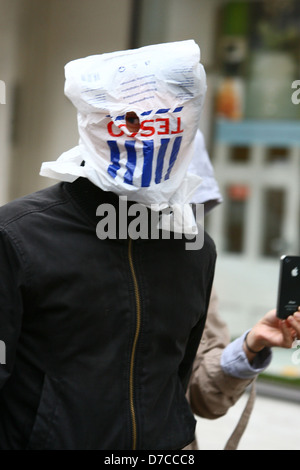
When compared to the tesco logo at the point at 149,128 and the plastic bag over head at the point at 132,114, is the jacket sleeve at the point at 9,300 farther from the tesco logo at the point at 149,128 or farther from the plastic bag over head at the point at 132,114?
the tesco logo at the point at 149,128

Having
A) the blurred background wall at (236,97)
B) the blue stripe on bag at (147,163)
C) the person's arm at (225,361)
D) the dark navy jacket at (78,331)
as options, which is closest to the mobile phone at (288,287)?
the person's arm at (225,361)

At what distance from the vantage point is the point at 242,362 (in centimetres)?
251

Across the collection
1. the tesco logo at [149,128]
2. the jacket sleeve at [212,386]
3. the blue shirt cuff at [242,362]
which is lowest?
the jacket sleeve at [212,386]

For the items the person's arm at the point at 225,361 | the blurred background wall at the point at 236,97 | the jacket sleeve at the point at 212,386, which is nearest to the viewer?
the person's arm at the point at 225,361

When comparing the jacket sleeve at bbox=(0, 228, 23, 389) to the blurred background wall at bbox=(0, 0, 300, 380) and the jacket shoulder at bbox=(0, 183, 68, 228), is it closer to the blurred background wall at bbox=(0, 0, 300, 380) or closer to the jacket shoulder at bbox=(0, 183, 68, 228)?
the jacket shoulder at bbox=(0, 183, 68, 228)

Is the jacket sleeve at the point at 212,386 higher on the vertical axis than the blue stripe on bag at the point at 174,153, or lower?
lower

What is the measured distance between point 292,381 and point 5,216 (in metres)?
5.16

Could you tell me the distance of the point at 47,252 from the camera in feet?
6.20

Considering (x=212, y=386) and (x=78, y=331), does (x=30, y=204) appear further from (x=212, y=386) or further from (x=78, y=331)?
(x=212, y=386)

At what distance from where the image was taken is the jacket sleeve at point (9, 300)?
1832 mm

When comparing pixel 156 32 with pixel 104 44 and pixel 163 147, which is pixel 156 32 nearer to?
pixel 104 44

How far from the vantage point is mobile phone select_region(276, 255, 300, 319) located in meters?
2.17

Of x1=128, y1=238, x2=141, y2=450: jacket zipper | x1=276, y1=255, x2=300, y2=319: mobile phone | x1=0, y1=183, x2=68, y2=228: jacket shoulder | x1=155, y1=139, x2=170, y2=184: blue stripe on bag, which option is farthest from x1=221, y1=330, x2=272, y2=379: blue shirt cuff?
x1=0, y1=183, x2=68, y2=228: jacket shoulder

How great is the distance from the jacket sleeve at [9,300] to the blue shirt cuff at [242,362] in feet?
2.99
